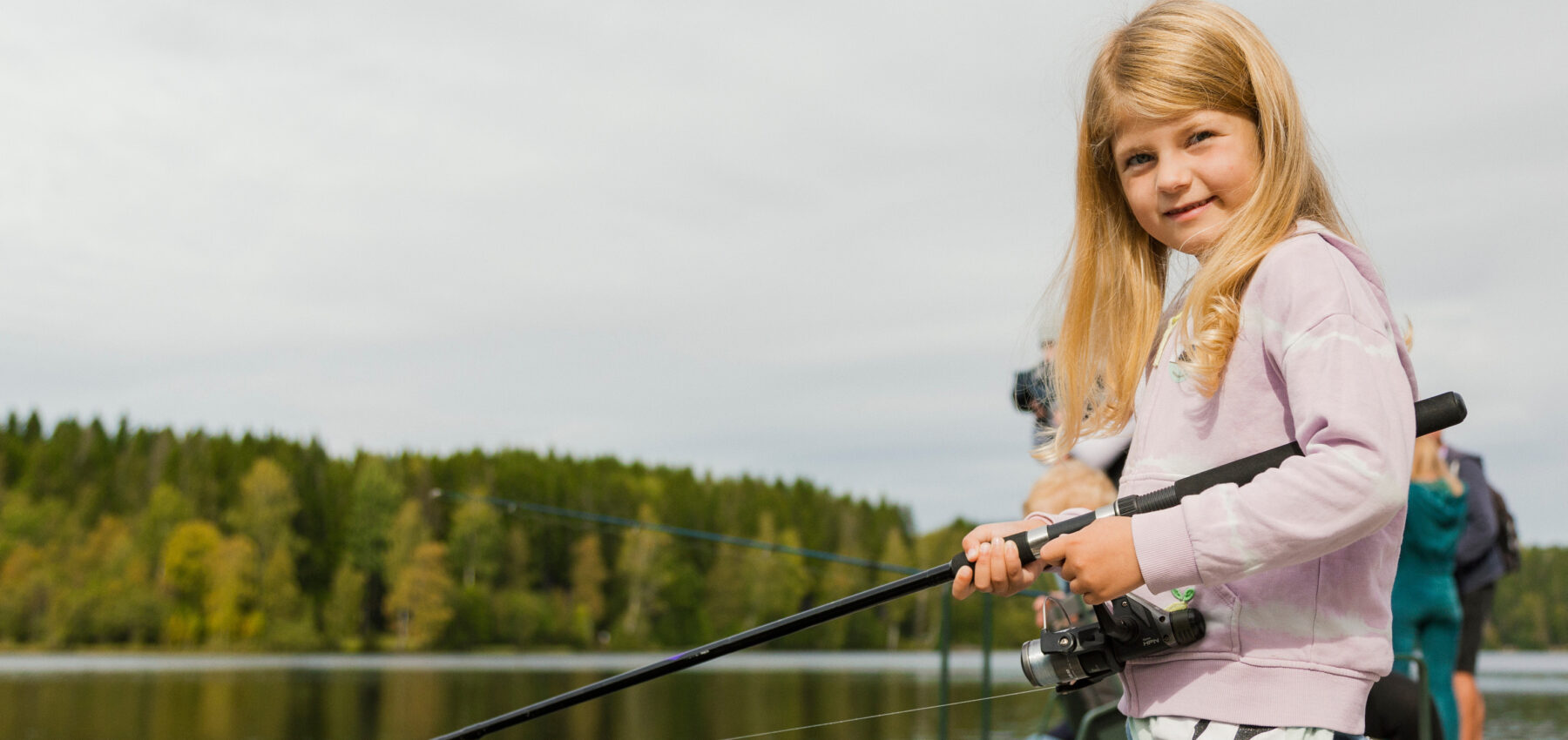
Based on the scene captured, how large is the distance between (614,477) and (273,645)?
12.3 metres

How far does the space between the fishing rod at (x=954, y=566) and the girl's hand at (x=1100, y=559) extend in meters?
0.03

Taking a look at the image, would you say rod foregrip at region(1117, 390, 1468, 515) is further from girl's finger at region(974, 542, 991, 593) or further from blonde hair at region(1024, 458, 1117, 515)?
blonde hair at region(1024, 458, 1117, 515)

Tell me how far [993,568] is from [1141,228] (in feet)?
1.67

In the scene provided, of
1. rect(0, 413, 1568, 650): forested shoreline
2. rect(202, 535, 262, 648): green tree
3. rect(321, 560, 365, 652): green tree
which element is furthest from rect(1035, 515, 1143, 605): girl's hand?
rect(202, 535, 262, 648): green tree

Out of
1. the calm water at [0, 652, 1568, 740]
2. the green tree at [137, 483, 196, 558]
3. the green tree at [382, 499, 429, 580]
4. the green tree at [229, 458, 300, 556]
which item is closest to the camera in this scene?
the calm water at [0, 652, 1568, 740]

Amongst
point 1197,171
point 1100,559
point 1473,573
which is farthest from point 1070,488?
point 1473,573

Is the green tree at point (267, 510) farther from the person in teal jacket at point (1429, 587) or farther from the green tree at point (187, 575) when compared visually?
the person in teal jacket at point (1429, 587)

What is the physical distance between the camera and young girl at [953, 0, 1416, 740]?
103 cm

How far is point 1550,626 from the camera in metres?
12.5

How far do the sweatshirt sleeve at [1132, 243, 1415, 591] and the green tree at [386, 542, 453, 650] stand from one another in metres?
30.8

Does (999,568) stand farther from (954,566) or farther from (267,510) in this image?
(267,510)

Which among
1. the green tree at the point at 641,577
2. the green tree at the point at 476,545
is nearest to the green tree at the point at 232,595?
the green tree at the point at 476,545

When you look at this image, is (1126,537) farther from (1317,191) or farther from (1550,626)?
(1550,626)

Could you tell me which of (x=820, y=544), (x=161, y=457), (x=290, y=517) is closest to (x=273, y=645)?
(x=290, y=517)
